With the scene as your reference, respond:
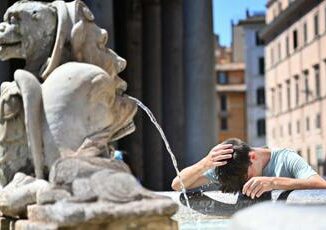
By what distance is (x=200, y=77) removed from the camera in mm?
18141

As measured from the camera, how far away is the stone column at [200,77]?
59.3 ft

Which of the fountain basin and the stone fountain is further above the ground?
the stone fountain

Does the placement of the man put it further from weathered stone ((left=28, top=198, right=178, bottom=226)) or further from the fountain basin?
weathered stone ((left=28, top=198, right=178, bottom=226))

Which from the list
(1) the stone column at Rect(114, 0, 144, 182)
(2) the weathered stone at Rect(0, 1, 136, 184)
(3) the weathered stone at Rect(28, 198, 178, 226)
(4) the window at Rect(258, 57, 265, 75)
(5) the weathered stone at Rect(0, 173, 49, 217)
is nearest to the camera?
(3) the weathered stone at Rect(28, 198, 178, 226)

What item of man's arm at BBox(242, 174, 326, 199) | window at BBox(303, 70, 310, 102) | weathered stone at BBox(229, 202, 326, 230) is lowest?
man's arm at BBox(242, 174, 326, 199)

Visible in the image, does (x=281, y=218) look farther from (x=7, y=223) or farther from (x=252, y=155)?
(x=252, y=155)

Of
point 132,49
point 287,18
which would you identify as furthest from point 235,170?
point 287,18

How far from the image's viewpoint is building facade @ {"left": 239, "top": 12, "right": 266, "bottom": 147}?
233 feet

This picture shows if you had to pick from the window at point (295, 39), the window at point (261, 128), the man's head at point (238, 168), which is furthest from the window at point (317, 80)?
the man's head at point (238, 168)

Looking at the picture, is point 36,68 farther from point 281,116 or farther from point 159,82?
point 281,116

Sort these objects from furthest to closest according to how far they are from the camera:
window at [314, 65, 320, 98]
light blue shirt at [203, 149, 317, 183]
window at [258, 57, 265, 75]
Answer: window at [258, 57, 265, 75] → window at [314, 65, 320, 98] → light blue shirt at [203, 149, 317, 183]

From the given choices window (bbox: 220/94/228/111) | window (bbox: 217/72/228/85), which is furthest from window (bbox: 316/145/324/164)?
window (bbox: 217/72/228/85)

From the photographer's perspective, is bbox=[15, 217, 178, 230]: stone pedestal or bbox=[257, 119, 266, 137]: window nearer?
bbox=[15, 217, 178, 230]: stone pedestal

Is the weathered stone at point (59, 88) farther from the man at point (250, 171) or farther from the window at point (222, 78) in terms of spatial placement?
the window at point (222, 78)
